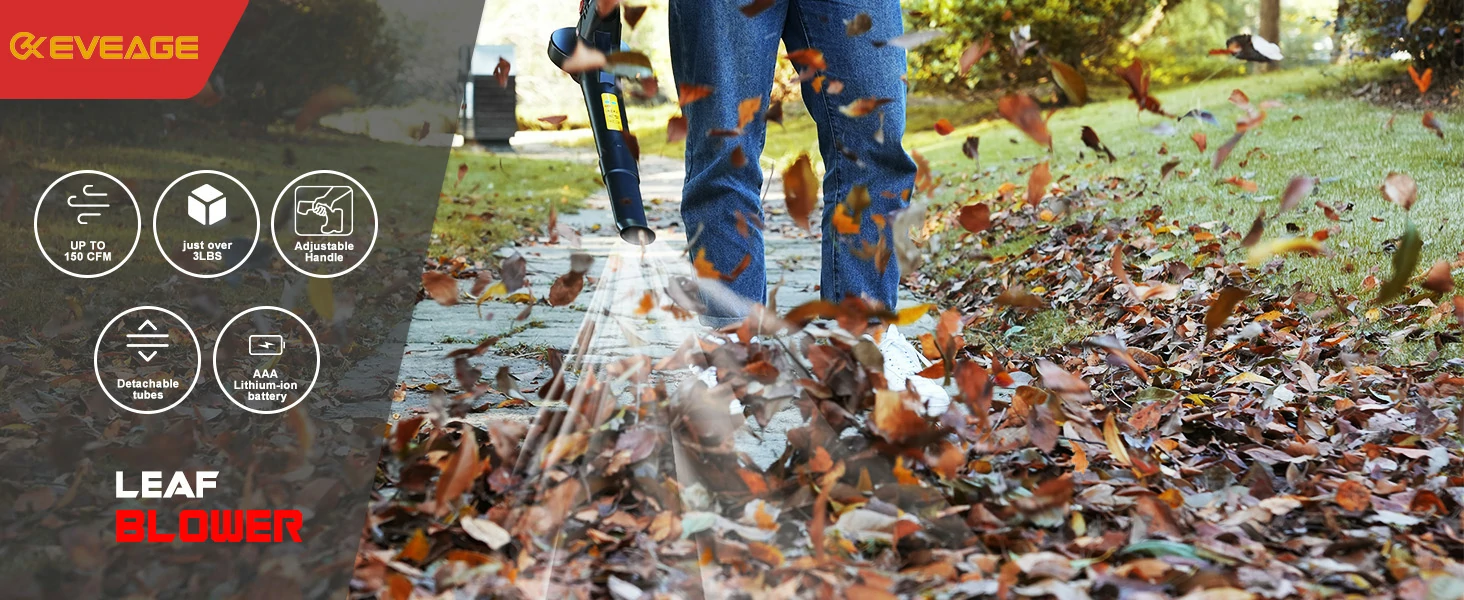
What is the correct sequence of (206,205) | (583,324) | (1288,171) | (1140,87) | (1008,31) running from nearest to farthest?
1. (1140,87)
2. (206,205)
3. (583,324)
4. (1288,171)
5. (1008,31)

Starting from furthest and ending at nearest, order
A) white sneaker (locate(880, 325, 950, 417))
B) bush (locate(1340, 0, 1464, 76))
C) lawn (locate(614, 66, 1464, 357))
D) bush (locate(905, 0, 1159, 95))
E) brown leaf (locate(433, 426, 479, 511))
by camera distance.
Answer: bush (locate(905, 0, 1159, 95)) < bush (locate(1340, 0, 1464, 76)) < lawn (locate(614, 66, 1464, 357)) < white sneaker (locate(880, 325, 950, 417)) < brown leaf (locate(433, 426, 479, 511))

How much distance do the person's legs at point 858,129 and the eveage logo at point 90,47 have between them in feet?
3.34

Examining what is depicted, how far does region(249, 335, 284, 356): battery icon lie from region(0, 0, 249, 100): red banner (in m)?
0.39

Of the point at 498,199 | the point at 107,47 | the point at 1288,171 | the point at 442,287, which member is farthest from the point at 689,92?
the point at 498,199

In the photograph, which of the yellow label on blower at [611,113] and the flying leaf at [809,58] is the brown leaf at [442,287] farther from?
the flying leaf at [809,58]

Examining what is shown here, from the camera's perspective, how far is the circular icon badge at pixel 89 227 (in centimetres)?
156

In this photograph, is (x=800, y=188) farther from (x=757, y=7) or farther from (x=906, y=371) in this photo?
(x=906, y=371)

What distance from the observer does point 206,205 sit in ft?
5.35

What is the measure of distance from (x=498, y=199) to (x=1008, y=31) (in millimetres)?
6069

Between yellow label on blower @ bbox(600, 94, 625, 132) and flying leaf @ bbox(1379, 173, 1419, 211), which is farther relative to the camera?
yellow label on blower @ bbox(600, 94, 625, 132)

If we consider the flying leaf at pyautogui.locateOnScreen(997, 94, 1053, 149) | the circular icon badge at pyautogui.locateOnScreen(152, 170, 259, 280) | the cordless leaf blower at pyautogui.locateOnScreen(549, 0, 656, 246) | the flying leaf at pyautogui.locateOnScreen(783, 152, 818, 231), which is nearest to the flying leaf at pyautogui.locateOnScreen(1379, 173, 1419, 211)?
the flying leaf at pyautogui.locateOnScreen(997, 94, 1053, 149)

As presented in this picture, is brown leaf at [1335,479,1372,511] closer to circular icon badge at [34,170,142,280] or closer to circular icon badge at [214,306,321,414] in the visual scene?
circular icon badge at [214,306,321,414]

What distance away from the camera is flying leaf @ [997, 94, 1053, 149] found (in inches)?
53.4

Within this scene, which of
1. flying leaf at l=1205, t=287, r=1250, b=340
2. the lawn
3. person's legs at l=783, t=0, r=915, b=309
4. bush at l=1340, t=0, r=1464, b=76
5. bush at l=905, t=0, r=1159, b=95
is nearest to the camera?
flying leaf at l=1205, t=287, r=1250, b=340
